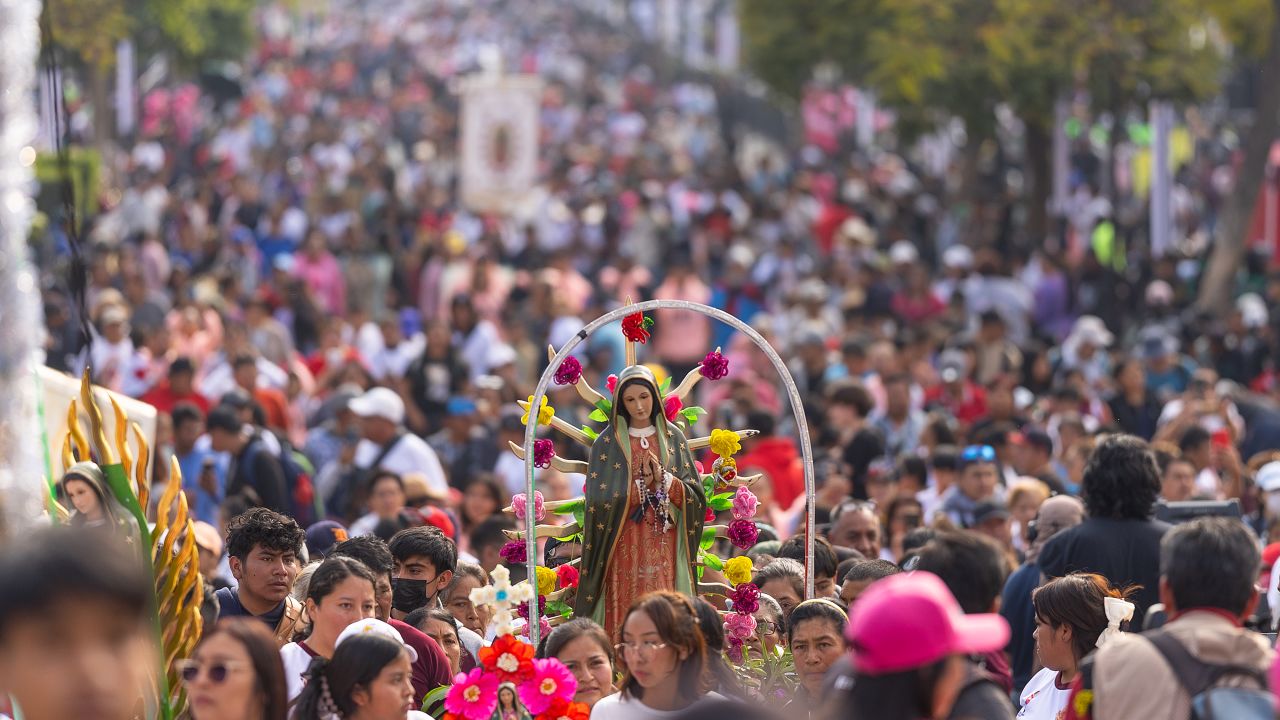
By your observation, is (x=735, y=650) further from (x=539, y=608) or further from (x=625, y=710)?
(x=625, y=710)

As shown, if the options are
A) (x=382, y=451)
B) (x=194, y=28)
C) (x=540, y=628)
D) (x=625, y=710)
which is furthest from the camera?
(x=194, y=28)

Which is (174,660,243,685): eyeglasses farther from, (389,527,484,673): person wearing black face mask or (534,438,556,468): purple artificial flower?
(534,438,556,468): purple artificial flower

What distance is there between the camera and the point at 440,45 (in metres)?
65.8

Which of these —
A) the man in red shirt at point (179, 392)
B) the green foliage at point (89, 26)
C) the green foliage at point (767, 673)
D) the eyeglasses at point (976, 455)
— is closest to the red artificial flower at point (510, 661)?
the green foliage at point (767, 673)

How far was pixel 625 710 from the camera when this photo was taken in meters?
6.50

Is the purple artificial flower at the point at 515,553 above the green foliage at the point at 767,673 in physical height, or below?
above

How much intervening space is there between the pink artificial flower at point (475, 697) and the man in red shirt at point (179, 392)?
26.9ft

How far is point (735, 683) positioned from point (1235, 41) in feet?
68.2

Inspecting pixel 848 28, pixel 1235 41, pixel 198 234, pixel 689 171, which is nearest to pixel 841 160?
pixel 689 171

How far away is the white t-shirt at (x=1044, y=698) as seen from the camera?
289 inches

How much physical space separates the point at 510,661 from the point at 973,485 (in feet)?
17.2

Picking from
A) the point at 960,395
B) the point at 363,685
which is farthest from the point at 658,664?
the point at 960,395

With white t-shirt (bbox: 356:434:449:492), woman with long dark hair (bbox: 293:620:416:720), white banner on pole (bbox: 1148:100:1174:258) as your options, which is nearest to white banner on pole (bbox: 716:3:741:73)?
white banner on pole (bbox: 1148:100:1174:258)

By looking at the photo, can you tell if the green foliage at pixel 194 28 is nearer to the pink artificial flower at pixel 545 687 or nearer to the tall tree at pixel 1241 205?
the tall tree at pixel 1241 205
